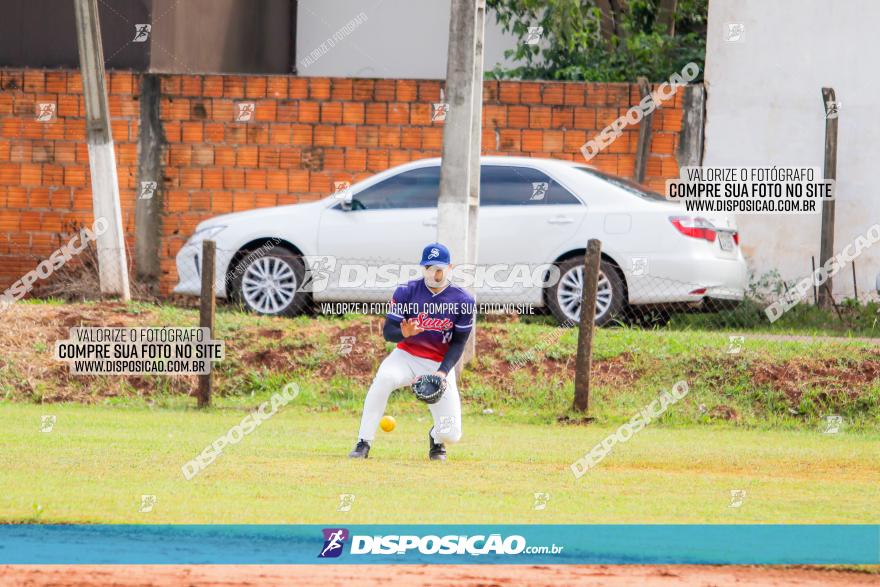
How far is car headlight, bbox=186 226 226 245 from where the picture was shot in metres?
16.0

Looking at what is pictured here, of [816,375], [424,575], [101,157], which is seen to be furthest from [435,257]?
[101,157]

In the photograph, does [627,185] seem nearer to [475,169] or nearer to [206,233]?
[475,169]

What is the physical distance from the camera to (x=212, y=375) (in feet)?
47.5

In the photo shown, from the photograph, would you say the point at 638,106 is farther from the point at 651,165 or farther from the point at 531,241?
the point at 531,241

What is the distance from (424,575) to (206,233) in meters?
9.49

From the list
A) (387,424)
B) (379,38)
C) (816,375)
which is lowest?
(387,424)

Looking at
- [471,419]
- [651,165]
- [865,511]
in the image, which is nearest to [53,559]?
[865,511]

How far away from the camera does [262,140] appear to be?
18.1 metres

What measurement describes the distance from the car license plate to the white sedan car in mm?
10

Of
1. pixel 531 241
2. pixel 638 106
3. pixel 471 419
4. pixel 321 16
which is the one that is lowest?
pixel 471 419

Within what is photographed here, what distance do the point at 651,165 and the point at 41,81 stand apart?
754 cm

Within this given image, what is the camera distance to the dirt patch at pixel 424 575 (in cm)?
694

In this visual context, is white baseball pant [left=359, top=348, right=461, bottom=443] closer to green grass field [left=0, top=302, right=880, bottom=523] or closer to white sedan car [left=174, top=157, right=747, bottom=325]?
green grass field [left=0, top=302, right=880, bottom=523]

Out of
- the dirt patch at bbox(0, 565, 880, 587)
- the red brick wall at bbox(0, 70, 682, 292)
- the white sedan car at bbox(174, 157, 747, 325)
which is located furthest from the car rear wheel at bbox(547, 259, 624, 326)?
the dirt patch at bbox(0, 565, 880, 587)
